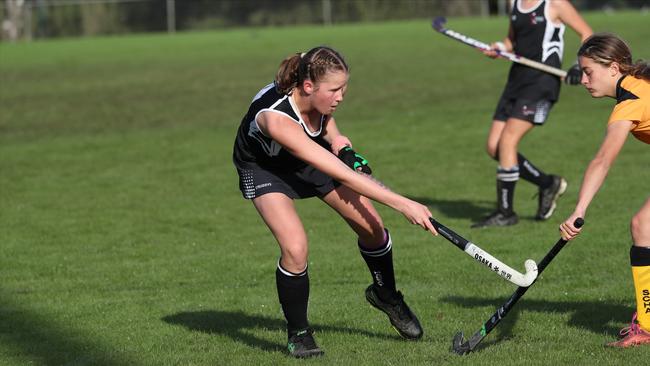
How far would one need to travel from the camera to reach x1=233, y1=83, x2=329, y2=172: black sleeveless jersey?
5707mm

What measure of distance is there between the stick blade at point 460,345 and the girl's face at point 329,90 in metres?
1.49

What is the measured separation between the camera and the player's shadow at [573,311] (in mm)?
6414

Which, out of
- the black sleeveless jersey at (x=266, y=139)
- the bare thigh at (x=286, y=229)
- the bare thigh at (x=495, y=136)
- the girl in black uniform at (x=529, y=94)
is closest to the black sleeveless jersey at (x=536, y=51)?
the girl in black uniform at (x=529, y=94)

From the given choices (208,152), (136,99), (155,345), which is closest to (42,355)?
(155,345)

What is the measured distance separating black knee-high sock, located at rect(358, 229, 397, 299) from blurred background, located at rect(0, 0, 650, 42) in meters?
35.7

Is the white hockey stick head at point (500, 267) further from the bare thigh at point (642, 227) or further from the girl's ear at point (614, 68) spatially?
the girl's ear at point (614, 68)

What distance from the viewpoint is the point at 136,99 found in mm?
20281

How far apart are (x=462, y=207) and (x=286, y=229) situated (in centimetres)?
531

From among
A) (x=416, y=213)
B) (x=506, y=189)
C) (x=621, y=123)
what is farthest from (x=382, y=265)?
(x=506, y=189)

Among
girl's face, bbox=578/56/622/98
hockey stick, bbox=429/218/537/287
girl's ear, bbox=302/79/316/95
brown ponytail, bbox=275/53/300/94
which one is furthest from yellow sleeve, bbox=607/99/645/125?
brown ponytail, bbox=275/53/300/94

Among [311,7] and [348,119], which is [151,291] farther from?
[311,7]

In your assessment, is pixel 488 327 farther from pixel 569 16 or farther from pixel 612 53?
pixel 569 16

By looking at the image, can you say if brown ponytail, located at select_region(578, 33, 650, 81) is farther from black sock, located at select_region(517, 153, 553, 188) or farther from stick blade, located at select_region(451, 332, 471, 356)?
black sock, located at select_region(517, 153, 553, 188)

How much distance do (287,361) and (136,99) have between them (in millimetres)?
14967
